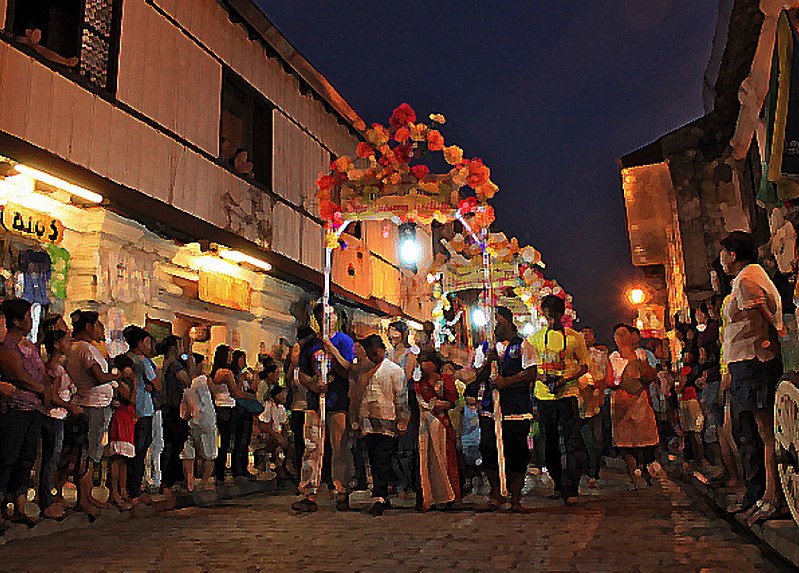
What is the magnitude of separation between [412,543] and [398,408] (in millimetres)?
2284

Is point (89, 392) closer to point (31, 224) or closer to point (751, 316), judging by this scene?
point (31, 224)

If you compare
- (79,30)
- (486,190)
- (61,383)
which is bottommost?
(61,383)

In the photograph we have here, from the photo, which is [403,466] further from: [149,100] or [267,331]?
[267,331]

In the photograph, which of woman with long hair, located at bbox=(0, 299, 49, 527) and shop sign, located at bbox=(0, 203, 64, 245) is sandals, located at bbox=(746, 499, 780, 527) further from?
shop sign, located at bbox=(0, 203, 64, 245)

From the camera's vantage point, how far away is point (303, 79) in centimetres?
1577

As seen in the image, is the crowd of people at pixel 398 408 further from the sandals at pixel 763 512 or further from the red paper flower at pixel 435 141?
the red paper flower at pixel 435 141

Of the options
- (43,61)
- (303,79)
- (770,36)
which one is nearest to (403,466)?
(770,36)

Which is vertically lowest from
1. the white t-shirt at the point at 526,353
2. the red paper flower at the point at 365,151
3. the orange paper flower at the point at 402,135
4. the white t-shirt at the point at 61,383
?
the white t-shirt at the point at 61,383

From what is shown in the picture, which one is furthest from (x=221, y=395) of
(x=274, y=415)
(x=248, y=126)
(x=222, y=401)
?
(x=248, y=126)

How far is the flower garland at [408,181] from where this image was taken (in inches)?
377

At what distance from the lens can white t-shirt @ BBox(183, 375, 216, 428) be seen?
346 inches

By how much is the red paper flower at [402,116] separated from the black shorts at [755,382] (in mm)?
5709

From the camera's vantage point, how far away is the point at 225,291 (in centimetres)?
1330

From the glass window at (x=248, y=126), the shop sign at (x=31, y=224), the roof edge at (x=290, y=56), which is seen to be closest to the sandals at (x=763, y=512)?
the shop sign at (x=31, y=224)
